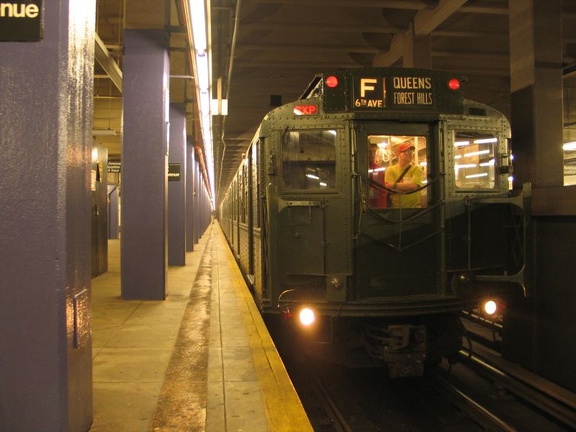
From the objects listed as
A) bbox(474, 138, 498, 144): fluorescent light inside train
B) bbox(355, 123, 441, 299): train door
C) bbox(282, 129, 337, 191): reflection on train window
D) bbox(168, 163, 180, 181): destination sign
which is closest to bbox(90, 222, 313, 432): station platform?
bbox(355, 123, 441, 299): train door

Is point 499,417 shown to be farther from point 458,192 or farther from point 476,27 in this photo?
point 476,27

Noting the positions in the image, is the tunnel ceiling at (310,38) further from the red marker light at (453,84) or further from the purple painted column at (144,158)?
the red marker light at (453,84)

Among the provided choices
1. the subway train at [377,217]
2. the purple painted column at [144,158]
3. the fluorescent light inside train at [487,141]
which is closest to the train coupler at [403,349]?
the subway train at [377,217]

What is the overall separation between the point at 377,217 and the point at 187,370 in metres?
2.49

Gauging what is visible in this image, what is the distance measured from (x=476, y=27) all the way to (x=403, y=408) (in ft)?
29.3

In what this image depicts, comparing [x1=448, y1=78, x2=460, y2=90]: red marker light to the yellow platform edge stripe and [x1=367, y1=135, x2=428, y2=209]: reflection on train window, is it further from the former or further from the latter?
the yellow platform edge stripe

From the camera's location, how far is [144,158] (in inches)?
336

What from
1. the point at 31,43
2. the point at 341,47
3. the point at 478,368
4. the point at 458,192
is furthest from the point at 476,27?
the point at 31,43

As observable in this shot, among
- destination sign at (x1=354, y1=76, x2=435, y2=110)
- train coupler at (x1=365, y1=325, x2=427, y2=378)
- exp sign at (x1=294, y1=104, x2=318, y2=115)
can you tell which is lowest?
train coupler at (x1=365, y1=325, x2=427, y2=378)

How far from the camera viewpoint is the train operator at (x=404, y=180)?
541 cm

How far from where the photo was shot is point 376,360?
17.9 ft

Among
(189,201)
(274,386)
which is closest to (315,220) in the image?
(274,386)

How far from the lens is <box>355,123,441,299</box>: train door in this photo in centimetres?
532

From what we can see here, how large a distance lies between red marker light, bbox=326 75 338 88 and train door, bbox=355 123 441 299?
1.70ft
